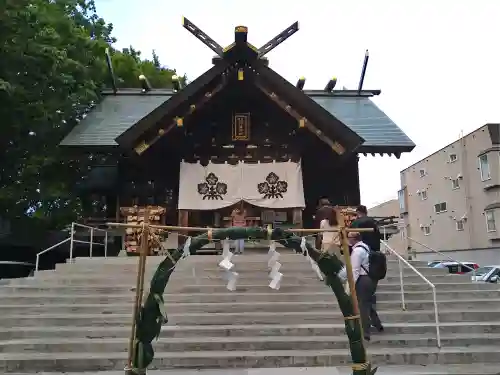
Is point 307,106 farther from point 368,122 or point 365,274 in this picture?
point 365,274

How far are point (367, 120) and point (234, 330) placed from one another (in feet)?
31.8

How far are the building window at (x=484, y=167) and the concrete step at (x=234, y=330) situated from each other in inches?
821

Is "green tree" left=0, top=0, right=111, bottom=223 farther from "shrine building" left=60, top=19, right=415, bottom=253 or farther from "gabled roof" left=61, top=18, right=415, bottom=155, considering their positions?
"gabled roof" left=61, top=18, right=415, bottom=155

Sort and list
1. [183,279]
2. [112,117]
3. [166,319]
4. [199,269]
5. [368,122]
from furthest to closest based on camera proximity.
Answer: [112,117] → [368,122] → [199,269] → [183,279] → [166,319]

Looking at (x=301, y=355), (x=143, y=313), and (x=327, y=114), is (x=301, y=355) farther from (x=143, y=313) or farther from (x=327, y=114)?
(x=327, y=114)

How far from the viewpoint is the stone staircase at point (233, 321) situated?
248 inches

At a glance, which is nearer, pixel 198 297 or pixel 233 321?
pixel 233 321

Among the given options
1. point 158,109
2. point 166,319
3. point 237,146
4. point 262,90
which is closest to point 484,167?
point 237,146

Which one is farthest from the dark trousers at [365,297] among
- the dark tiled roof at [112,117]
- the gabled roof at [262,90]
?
the dark tiled roof at [112,117]

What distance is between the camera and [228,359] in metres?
6.19

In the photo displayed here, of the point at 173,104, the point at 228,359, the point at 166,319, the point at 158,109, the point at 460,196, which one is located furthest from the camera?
the point at 460,196

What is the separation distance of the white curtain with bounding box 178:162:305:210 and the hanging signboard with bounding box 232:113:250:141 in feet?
3.28

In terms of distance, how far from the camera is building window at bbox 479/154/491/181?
84.1 feet

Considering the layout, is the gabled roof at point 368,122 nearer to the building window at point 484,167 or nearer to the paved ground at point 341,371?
the paved ground at point 341,371
